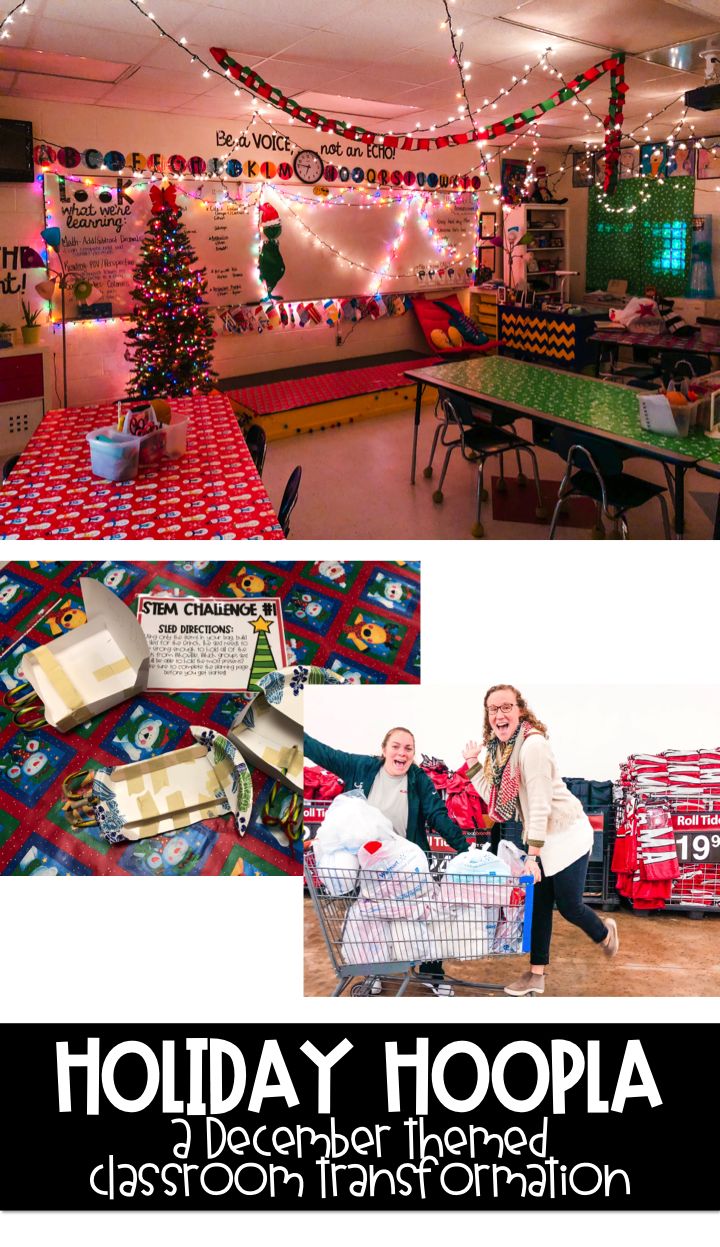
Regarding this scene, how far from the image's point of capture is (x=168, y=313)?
7.38 m

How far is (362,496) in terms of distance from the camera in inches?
252

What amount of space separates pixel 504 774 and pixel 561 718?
11 centimetres

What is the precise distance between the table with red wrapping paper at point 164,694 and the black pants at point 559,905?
338mm

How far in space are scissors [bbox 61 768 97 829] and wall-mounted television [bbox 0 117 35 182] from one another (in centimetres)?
716

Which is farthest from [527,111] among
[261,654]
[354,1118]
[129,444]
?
[354,1118]

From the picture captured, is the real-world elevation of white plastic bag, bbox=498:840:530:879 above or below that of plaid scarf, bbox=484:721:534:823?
below

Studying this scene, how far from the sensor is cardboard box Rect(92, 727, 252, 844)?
1327 millimetres

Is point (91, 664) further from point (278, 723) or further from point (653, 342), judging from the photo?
point (653, 342)

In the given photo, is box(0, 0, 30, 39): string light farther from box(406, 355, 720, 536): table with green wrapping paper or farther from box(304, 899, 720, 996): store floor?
box(304, 899, 720, 996): store floor

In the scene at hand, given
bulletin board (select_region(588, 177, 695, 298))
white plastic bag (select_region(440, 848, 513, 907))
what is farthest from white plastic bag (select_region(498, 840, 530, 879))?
bulletin board (select_region(588, 177, 695, 298))

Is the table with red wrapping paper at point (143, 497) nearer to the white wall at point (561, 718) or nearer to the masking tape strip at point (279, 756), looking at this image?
the masking tape strip at point (279, 756)

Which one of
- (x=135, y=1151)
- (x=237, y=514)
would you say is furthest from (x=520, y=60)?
(x=135, y=1151)

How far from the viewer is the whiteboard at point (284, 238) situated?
7809 millimetres

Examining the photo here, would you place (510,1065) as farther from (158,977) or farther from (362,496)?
(362,496)
